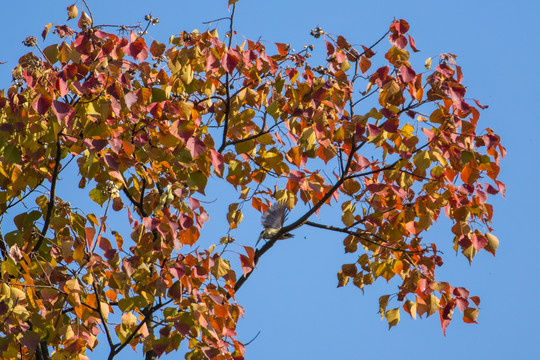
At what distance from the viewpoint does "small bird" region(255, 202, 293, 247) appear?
4.47 meters

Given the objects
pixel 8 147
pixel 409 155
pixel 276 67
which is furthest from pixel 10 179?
pixel 409 155

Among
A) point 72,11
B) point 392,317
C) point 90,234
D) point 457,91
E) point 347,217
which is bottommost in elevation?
point 90,234

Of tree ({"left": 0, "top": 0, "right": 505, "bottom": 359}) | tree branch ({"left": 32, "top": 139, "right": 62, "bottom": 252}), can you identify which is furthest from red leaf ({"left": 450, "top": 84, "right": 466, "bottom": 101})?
tree branch ({"left": 32, "top": 139, "right": 62, "bottom": 252})

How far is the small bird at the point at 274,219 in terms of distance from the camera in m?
4.47

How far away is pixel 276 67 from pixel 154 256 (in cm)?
127

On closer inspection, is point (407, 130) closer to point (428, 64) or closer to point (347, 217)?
point (428, 64)

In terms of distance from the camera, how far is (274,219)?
14.8 ft

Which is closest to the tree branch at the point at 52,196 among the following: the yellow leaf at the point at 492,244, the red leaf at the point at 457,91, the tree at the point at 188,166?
the tree at the point at 188,166

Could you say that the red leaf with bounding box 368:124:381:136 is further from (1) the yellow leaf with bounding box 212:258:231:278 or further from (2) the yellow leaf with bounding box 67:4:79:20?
(2) the yellow leaf with bounding box 67:4:79:20

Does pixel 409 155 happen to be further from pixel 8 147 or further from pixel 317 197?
pixel 8 147

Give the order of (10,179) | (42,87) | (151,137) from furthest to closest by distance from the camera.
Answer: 1. (10,179)
2. (151,137)
3. (42,87)

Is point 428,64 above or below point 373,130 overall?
above

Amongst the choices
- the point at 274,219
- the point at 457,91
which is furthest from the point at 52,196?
the point at 457,91

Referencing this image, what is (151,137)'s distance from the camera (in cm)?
394
